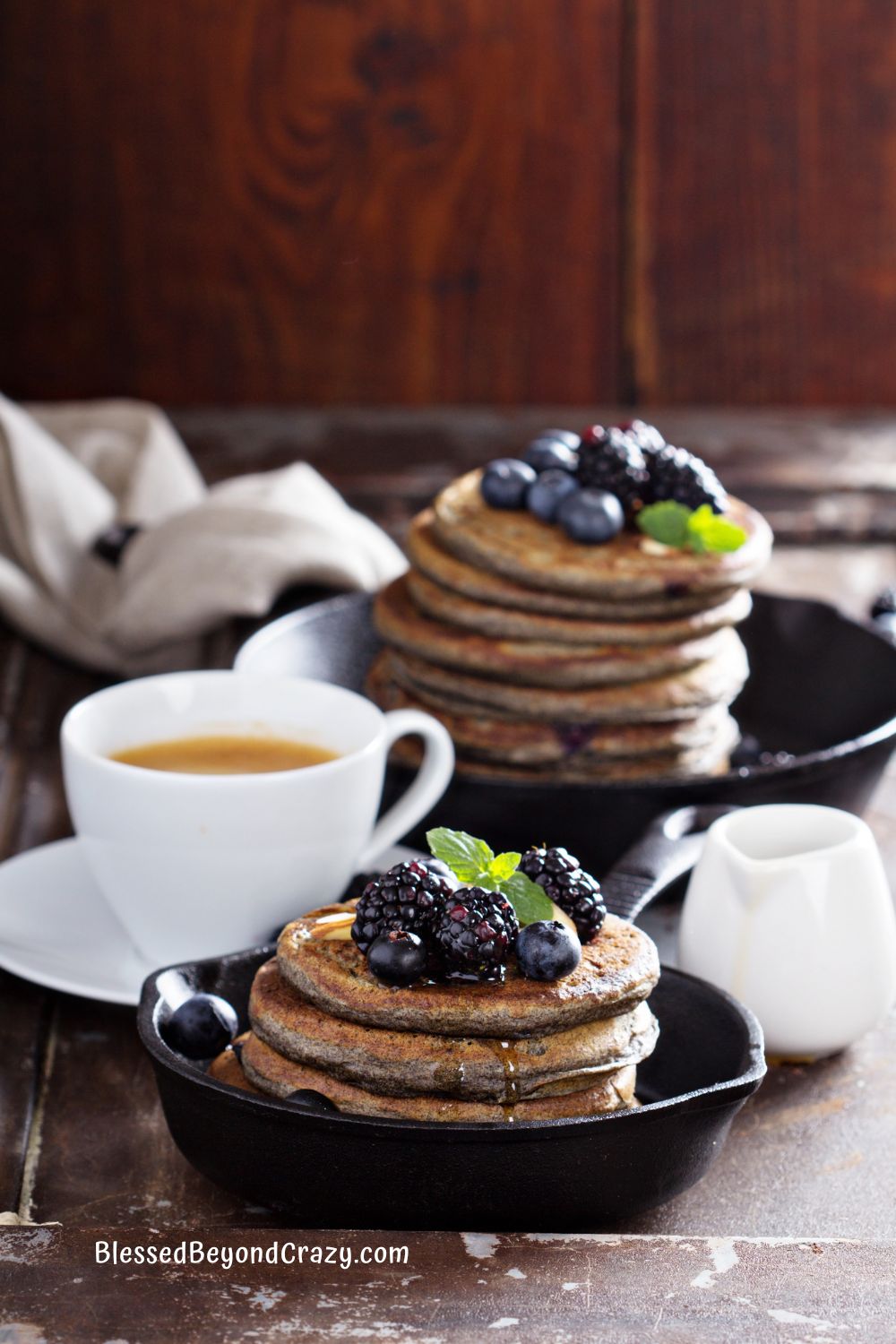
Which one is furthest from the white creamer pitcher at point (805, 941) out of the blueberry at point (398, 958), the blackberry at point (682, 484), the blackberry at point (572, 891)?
the blackberry at point (682, 484)

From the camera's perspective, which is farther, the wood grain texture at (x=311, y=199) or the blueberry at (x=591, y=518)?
the wood grain texture at (x=311, y=199)

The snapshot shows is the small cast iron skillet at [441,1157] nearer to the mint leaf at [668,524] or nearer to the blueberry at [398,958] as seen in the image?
the blueberry at [398,958]

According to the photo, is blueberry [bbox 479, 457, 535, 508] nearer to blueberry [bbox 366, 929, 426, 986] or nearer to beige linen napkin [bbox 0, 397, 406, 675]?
beige linen napkin [bbox 0, 397, 406, 675]

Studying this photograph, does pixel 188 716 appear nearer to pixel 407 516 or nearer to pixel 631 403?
pixel 407 516

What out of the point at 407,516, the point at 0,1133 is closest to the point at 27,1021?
the point at 0,1133

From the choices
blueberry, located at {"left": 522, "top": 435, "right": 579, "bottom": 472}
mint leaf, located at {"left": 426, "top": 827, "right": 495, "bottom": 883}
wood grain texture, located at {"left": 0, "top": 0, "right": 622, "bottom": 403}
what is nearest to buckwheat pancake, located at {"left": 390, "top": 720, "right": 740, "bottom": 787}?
blueberry, located at {"left": 522, "top": 435, "right": 579, "bottom": 472}

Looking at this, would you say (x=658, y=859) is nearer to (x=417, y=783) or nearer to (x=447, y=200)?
(x=417, y=783)

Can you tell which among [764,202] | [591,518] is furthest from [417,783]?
[764,202]
